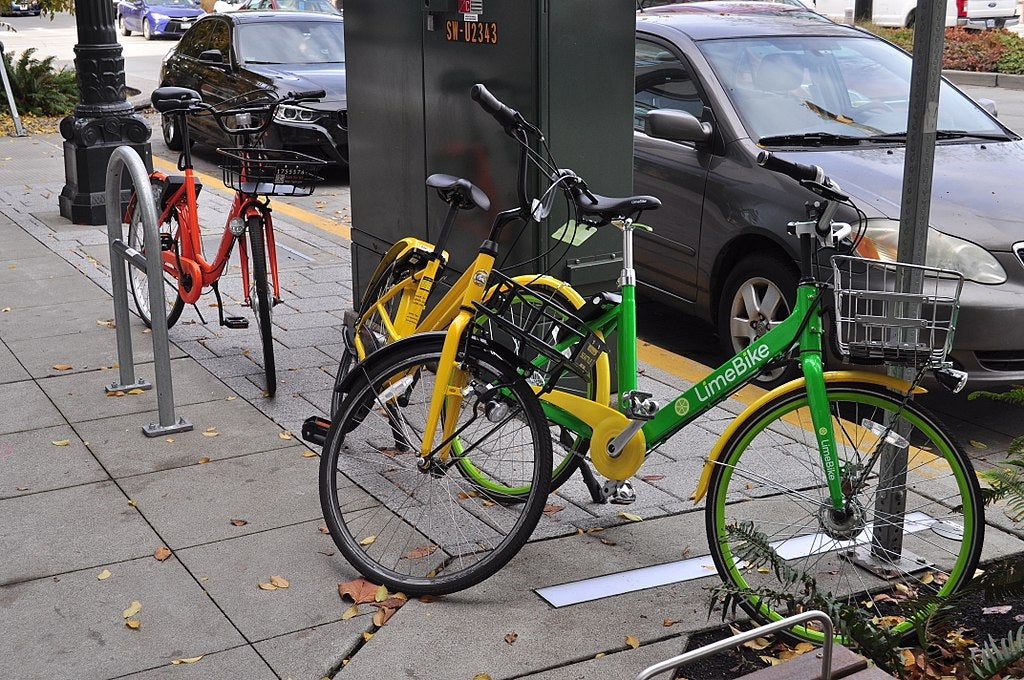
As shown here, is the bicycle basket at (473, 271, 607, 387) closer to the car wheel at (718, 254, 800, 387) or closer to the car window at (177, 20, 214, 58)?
the car wheel at (718, 254, 800, 387)

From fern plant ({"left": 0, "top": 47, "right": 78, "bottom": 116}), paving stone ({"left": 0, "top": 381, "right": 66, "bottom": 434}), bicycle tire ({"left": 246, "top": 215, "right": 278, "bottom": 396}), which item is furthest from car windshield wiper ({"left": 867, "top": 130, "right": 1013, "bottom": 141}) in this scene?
fern plant ({"left": 0, "top": 47, "right": 78, "bottom": 116})

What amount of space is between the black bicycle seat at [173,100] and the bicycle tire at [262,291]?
0.72m

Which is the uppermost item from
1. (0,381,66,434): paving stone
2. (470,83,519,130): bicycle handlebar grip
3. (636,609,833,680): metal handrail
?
(470,83,519,130): bicycle handlebar grip

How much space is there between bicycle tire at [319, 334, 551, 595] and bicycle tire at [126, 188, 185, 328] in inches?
96.1

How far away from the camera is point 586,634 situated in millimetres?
3672

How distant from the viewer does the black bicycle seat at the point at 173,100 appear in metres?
5.90

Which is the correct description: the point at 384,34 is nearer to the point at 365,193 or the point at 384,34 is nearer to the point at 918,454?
the point at 365,193

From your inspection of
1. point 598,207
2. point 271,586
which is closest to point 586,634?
point 271,586

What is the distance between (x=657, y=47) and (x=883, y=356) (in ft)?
13.4

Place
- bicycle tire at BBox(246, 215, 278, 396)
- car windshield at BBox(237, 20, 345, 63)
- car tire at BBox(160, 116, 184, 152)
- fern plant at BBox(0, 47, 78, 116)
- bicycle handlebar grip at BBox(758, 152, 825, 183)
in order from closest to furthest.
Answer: bicycle handlebar grip at BBox(758, 152, 825, 183), bicycle tire at BBox(246, 215, 278, 396), car windshield at BBox(237, 20, 345, 63), car tire at BBox(160, 116, 184, 152), fern plant at BBox(0, 47, 78, 116)

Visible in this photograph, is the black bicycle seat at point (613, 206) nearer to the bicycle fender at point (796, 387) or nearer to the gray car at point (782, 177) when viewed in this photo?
the bicycle fender at point (796, 387)

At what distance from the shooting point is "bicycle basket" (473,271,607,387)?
12.6 ft

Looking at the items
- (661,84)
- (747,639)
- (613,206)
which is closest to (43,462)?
(613,206)

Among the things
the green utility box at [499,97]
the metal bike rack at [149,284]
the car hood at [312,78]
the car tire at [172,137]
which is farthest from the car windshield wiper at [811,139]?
the car tire at [172,137]
